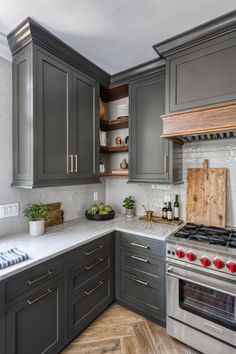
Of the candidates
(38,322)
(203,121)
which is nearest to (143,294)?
(38,322)

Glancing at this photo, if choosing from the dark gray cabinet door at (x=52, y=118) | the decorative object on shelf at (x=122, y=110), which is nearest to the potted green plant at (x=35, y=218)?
the dark gray cabinet door at (x=52, y=118)

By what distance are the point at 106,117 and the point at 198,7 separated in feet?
5.54

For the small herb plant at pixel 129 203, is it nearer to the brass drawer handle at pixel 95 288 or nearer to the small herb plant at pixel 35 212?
the brass drawer handle at pixel 95 288

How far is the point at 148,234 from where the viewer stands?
188cm

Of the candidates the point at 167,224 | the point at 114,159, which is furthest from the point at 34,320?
the point at 114,159

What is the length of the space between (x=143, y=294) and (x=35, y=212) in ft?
4.29

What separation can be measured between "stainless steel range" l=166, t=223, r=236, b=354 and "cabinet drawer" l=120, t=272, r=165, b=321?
0.14 metres

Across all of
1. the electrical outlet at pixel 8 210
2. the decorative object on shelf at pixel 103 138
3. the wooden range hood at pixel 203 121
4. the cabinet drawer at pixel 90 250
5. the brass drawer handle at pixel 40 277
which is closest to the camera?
the brass drawer handle at pixel 40 277

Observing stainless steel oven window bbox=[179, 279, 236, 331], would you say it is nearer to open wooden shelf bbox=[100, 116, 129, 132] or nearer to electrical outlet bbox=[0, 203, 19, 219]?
electrical outlet bbox=[0, 203, 19, 219]

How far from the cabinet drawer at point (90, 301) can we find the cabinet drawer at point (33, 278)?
38 cm

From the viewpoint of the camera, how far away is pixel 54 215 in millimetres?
2184

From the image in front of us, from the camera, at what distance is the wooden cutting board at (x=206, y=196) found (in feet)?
6.59

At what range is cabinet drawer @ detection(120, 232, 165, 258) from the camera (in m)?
1.82

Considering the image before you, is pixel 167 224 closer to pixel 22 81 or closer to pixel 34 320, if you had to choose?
pixel 34 320
